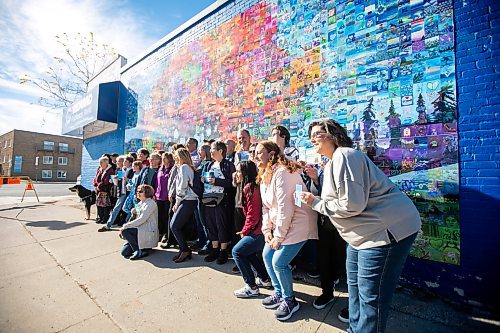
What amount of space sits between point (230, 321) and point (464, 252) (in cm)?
277

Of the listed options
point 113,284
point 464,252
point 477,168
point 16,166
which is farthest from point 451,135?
point 16,166

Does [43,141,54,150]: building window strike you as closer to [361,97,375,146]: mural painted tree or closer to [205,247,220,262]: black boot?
[205,247,220,262]: black boot

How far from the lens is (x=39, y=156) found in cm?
3938

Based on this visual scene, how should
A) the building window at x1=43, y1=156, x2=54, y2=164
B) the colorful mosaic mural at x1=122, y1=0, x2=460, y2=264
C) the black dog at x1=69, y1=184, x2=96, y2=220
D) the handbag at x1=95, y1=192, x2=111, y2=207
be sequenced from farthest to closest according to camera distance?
the building window at x1=43, y1=156, x2=54, y2=164 < the black dog at x1=69, y1=184, x2=96, y2=220 < the handbag at x1=95, y1=192, x2=111, y2=207 < the colorful mosaic mural at x1=122, y1=0, x2=460, y2=264

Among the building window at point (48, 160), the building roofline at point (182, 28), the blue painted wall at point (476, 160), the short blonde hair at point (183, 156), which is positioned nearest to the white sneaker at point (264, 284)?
the blue painted wall at point (476, 160)

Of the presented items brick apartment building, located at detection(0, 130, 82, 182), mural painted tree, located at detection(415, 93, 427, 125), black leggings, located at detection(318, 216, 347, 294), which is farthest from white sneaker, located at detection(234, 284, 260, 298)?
brick apartment building, located at detection(0, 130, 82, 182)

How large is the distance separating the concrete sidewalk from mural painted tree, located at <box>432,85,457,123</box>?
2.21 metres

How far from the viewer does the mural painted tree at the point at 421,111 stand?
119 inches

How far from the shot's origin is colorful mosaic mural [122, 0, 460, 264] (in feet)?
9.56

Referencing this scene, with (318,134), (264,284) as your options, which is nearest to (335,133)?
(318,134)

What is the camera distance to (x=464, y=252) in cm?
Answer: 271

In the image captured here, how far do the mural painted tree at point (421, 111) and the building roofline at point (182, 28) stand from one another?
505cm

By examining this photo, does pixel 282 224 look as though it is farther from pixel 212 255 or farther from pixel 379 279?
pixel 212 255

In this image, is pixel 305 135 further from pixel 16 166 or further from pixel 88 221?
pixel 16 166
